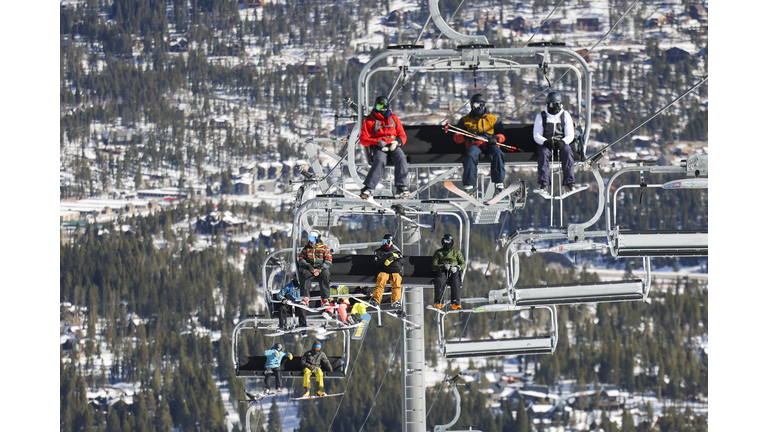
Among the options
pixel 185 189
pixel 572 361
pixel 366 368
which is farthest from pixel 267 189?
pixel 366 368

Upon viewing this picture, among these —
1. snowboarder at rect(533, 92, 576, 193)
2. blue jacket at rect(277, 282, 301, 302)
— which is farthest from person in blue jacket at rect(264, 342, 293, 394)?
snowboarder at rect(533, 92, 576, 193)

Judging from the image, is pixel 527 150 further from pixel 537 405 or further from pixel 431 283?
pixel 537 405

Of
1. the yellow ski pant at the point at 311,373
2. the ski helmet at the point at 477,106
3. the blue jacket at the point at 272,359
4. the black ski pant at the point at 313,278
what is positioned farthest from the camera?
the blue jacket at the point at 272,359

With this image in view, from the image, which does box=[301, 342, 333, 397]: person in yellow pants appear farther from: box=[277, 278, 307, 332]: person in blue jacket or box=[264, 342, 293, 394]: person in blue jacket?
box=[277, 278, 307, 332]: person in blue jacket

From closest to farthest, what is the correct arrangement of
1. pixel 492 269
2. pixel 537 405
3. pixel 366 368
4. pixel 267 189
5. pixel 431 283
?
pixel 431 283 → pixel 366 368 → pixel 537 405 → pixel 492 269 → pixel 267 189

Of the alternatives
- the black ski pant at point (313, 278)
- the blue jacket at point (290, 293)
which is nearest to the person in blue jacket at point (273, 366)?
the blue jacket at point (290, 293)

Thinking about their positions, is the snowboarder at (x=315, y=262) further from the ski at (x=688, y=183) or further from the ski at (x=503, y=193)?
the ski at (x=688, y=183)

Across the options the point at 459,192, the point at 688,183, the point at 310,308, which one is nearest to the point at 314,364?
the point at 310,308
